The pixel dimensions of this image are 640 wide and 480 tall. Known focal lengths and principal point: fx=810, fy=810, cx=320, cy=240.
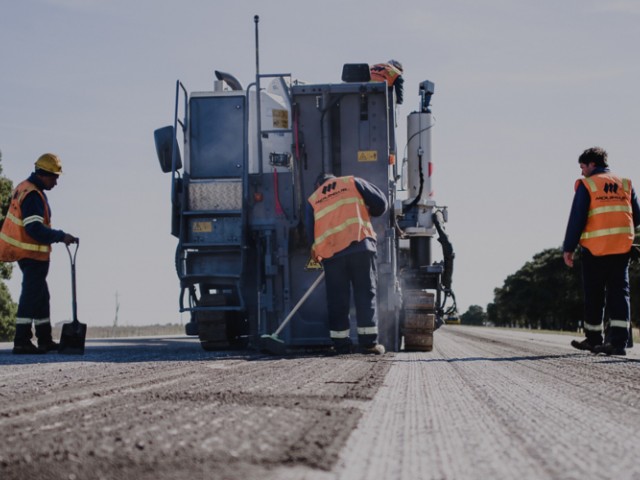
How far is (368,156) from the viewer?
915 cm

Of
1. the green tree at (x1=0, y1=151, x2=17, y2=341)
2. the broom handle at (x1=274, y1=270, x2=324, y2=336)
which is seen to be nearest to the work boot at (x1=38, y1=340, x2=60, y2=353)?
the broom handle at (x1=274, y1=270, x2=324, y2=336)

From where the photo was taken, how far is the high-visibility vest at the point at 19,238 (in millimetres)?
8625

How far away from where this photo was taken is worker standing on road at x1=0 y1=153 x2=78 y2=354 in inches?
336

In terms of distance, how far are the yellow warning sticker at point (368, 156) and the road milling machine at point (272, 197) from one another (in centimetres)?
1

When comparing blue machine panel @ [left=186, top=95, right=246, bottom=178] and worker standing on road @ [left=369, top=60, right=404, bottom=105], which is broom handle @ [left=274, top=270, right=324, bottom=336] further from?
worker standing on road @ [left=369, top=60, right=404, bottom=105]

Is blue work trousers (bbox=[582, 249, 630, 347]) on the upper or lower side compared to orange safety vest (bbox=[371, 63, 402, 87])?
lower

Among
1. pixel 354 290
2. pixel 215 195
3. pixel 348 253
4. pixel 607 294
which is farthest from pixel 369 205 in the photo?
pixel 607 294

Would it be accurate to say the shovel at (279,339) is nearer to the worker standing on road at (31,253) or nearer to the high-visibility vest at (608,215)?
the worker standing on road at (31,253)

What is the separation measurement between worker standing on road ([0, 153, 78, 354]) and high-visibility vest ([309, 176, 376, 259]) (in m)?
2.75

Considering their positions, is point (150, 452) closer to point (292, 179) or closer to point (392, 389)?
point (392, 389)

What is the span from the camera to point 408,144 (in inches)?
440

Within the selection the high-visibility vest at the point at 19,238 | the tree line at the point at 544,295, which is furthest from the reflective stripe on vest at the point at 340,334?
the tree line at the point at 544,295

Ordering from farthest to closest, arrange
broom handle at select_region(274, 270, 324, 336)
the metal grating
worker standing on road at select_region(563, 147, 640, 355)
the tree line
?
the tree line
the metal grating
broom handle at select_region(274, 270, 324, 336)
worker standing on road at select_region(563, 147, 640, 355)

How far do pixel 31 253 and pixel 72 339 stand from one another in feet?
3.34
